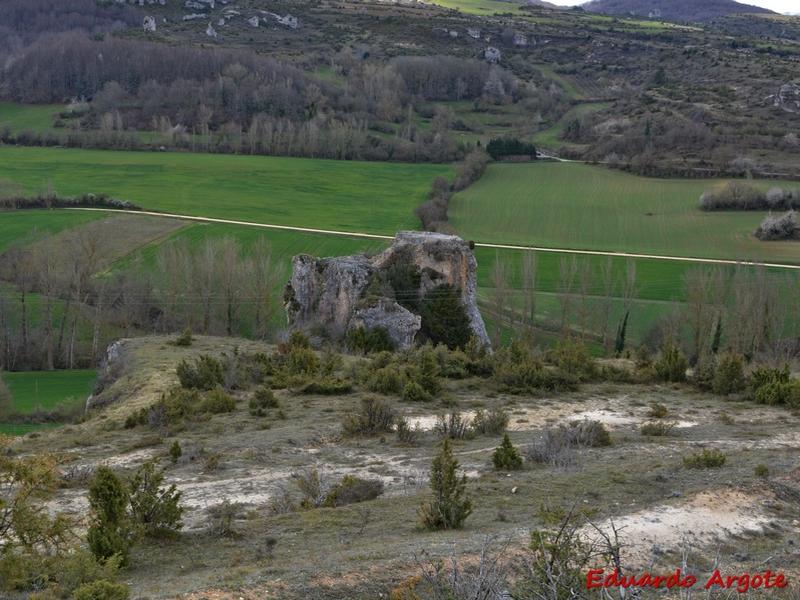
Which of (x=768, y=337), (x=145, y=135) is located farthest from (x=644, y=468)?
(x=145, y=135)

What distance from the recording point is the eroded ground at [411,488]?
1159 cm

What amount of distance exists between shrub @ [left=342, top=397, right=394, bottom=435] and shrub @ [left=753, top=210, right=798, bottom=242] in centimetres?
5571

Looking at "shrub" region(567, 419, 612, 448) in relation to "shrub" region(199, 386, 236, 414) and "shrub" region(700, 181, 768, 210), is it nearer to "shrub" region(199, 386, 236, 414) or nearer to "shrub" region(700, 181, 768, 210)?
"shrub" region(199, 386, 236, 414)

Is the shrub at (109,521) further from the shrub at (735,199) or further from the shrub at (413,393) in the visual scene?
the shrub at (735,199)

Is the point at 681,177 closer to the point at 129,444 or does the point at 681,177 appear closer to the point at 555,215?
the point at 555,215

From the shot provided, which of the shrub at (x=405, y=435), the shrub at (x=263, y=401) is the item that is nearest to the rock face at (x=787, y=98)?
the shrub at (x=263, y=401)

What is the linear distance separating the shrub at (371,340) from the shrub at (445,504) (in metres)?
20.2

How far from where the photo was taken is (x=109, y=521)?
1238 centimetres

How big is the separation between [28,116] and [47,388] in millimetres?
90364

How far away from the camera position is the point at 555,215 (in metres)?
78.7

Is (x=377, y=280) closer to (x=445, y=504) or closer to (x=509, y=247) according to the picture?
(x=445, y=504)

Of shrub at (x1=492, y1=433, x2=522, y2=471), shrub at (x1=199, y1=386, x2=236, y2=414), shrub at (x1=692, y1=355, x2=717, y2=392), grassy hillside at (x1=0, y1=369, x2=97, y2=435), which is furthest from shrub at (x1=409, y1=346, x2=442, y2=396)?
grassy hillside at (x1=0, y1=369, x2=97, y2=435)

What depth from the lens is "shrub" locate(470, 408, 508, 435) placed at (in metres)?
20.5

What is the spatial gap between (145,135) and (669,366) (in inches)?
3783
